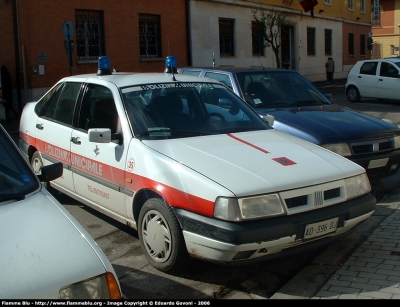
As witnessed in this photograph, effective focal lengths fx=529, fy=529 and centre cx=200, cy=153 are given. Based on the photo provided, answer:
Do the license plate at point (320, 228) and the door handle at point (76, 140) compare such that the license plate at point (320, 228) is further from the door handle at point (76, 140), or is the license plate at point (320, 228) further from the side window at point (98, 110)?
the door handle at point (76, 140)

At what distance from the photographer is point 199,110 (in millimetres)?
5320

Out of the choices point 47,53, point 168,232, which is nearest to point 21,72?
point 47,53

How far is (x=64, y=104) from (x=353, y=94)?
15.4 meters

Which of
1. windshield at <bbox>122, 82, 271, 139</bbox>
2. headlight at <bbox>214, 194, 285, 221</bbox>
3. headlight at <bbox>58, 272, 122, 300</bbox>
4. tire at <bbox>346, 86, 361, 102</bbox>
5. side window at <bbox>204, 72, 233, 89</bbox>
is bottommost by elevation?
headlight at <bbox>58, 272, 122, 300</bbox>

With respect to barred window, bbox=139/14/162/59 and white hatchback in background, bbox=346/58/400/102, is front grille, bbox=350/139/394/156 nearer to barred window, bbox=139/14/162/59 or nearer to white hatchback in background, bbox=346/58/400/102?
white hatchback in background, bbox=346/58/400/102

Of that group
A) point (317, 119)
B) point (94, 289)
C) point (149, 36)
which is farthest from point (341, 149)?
point (149, 36)

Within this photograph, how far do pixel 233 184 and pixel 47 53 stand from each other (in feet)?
49.2

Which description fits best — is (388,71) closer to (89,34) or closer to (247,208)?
(89,34)

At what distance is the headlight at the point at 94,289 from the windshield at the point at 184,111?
2.18 m

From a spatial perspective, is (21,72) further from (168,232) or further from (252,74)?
(168,232)

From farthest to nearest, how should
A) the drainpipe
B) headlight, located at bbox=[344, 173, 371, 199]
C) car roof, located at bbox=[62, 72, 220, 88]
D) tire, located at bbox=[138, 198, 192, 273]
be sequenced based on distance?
the drainpipe → car roof, located at bbox=[62, 72, 220, 88] → headlight, located at bbox=[344, 173, 371, 199] → tire, located at bbox=[138, 198, 192, 273]

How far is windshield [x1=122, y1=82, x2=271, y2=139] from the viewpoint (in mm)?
4941

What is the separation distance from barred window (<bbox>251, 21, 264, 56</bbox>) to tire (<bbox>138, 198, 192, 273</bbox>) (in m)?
23.6

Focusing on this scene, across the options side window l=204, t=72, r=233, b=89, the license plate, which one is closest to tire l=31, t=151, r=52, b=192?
side window l=204, t=72, r=233, b=89
